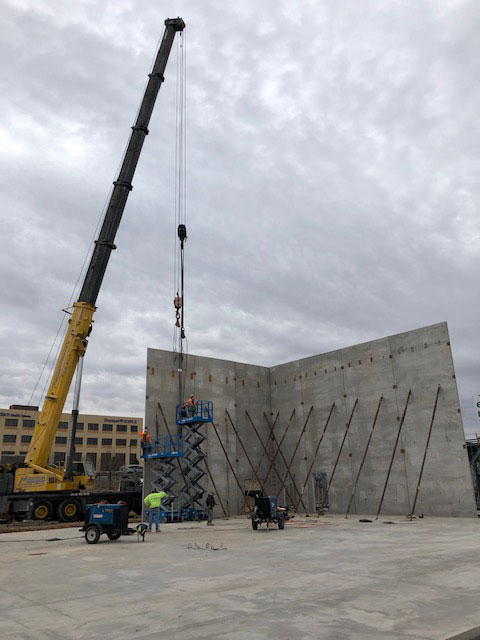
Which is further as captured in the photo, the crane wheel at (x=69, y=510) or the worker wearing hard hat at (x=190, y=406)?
the worker wearing hard hat at (x=190, y=406)

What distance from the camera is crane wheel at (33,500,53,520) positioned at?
24727mm

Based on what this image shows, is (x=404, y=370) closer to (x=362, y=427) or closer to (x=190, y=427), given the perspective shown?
(x=362, y=427)

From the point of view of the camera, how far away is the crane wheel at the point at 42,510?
24727 millimetres

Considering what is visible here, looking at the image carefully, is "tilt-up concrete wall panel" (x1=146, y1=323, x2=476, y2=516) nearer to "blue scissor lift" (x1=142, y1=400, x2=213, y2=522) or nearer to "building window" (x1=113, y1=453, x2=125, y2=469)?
"blue scissor lift" (x1=142, y1=400, x2=213, y2=522)

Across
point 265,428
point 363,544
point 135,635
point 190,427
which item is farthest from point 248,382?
point 135,635

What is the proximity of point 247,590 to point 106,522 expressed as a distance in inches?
367

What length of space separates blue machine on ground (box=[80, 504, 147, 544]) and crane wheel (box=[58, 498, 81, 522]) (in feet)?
33.9

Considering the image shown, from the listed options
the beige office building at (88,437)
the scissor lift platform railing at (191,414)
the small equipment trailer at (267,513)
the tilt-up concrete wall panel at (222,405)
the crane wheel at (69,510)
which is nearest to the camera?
the small equipment trailer at (267,513)

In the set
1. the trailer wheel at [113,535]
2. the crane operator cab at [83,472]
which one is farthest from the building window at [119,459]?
the trailer wheel at [113,535]

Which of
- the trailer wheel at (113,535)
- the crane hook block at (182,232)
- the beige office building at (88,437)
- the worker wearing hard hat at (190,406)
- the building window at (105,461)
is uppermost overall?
the crane hook block at (182,232)

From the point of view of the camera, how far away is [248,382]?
1321 inches

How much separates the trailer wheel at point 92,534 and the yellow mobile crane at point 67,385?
835 cm

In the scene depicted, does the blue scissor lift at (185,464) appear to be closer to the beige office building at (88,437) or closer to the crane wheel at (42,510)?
the crane wheel at (42,510)

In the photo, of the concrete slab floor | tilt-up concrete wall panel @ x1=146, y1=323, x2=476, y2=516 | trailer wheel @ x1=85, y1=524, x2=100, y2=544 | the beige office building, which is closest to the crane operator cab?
tilt-up concrete wall panel @ x1=146, y1=323, x2=476, y2=516
